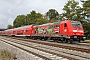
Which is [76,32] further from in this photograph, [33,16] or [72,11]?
[33,16]

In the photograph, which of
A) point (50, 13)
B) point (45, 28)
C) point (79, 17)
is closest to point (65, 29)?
point (45, 28)

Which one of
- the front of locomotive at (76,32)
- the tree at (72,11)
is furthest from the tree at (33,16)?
the front of locomotive at (76,32)

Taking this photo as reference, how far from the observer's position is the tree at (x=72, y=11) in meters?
52.7

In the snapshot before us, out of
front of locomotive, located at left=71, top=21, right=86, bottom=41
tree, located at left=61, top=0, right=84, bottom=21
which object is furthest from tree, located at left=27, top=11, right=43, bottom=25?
front of locomotive, located at left=71, top=21, right=86, bottom=41

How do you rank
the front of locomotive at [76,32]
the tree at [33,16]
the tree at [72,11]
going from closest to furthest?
the front of locomotive at [76,32] < the tree at [72,11] < the tree at [33,16]

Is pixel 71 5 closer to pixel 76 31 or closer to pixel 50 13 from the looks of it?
pixel 76 31

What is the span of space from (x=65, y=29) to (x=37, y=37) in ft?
42.8

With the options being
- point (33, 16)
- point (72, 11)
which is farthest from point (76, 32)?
point (33, 16)

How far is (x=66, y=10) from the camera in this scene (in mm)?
54562

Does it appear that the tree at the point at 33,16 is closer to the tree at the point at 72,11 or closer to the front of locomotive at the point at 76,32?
the tree at the point at 72,11

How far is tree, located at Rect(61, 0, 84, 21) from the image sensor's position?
52.7m

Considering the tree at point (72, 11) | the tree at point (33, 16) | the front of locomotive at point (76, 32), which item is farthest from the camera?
the tree at point (33, 16)

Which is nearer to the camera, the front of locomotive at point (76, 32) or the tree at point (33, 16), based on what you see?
the front of locomotive at point (76, 32)

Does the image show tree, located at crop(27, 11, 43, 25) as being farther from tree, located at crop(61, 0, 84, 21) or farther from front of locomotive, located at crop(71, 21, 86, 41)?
front of locomotive, located at crop(71, 21, 86, 41)
